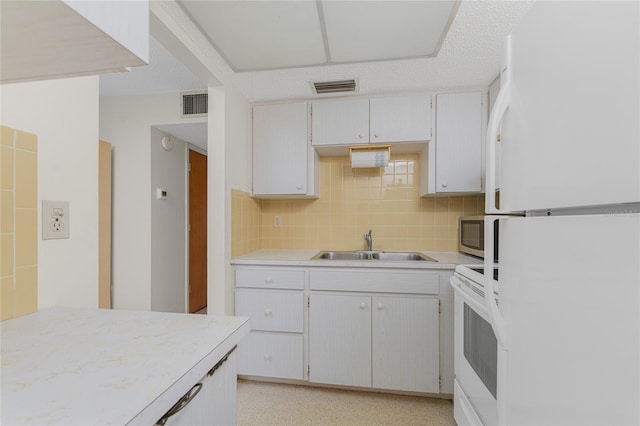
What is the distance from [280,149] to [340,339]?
1.49 metres

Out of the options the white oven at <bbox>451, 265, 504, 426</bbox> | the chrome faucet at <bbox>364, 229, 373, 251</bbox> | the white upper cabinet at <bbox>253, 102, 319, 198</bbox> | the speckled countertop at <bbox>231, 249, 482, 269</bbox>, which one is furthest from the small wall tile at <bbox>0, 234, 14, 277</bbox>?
the chrome faucet at <bbox>364, 229, 373, 251</bbox>

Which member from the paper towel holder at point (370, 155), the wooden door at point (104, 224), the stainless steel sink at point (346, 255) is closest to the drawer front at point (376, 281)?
the stainless steel sink at point (346, 255)

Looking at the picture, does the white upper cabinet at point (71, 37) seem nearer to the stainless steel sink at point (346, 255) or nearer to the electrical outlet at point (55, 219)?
the electrical outlet at point (55, 219)

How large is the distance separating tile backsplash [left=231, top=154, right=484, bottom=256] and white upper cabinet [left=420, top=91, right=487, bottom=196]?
0.33m

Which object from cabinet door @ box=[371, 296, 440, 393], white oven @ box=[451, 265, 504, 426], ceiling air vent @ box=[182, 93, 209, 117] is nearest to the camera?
white oven @ box=[451, 265, 504, 426]

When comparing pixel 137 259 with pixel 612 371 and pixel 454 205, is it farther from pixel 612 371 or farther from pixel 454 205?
pixel 612 371

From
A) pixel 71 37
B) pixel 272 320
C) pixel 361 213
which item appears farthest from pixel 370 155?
pixel 71 37

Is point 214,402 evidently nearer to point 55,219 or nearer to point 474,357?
point 55,219

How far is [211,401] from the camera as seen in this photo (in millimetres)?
684

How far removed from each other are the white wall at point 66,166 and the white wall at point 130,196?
1.67 metres

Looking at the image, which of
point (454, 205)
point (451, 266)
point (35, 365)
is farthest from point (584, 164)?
point (454, 205)

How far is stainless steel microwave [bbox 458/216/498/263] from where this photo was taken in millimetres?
1860

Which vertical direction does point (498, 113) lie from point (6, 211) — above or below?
above

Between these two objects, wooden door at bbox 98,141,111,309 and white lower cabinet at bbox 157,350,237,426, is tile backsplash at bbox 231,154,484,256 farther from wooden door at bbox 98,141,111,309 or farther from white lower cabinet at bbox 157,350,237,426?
white lower cabinet at bbox 157,350,237,426
